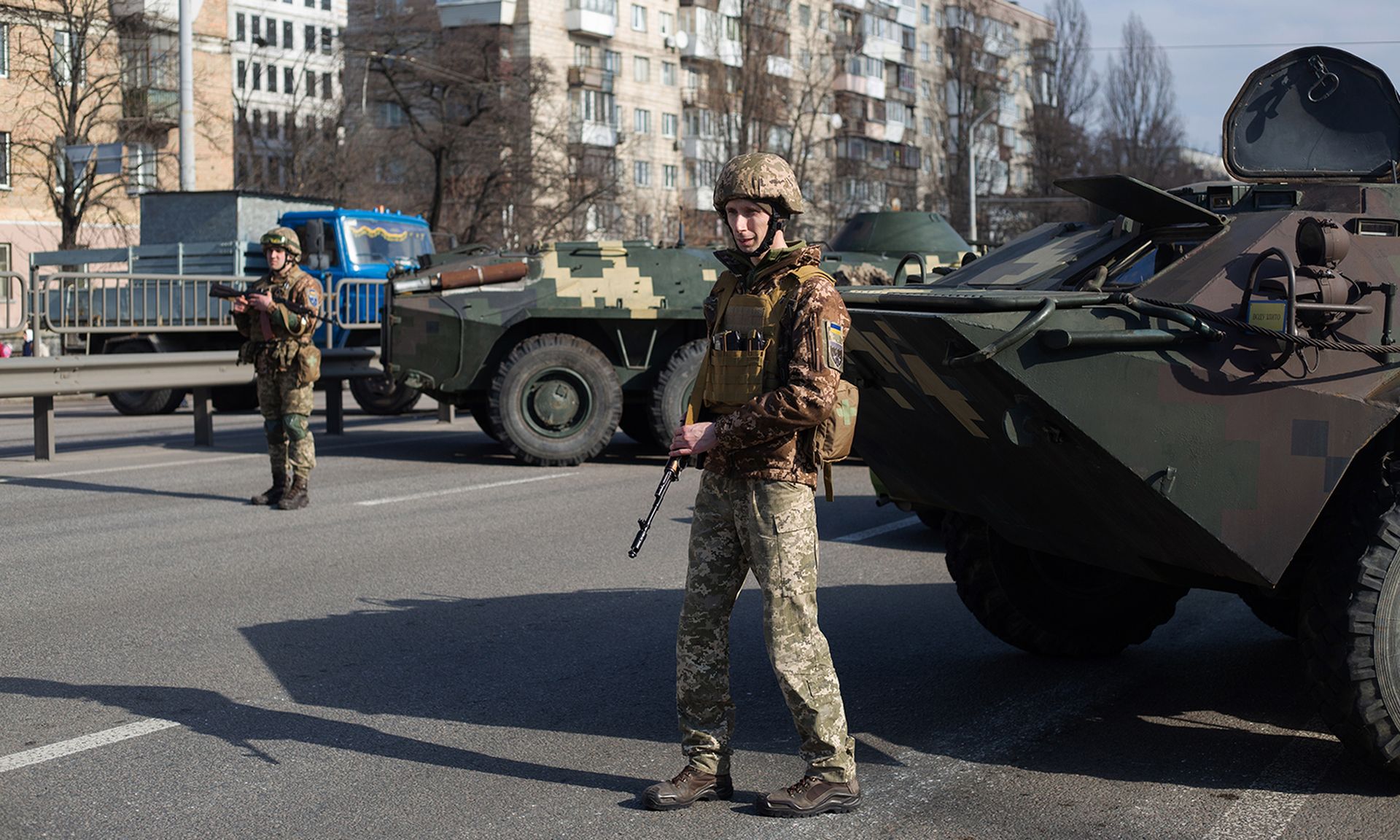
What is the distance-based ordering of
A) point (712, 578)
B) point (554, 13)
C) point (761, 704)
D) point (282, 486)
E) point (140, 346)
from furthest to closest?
point (554, 13) < point (140, 346) < point (282, 486) < point (761, 704) < point (712, 578)

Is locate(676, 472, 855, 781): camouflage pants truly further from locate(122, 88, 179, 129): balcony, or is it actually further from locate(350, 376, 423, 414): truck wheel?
locate(122, 88, 179, 129): balcony

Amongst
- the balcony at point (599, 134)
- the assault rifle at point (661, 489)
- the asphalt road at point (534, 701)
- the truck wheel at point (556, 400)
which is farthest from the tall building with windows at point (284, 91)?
the assault rifle at point (661, 489)

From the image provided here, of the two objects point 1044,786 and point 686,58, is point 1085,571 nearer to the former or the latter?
point 1044,786

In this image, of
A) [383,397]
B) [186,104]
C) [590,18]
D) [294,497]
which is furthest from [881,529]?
[590,18]

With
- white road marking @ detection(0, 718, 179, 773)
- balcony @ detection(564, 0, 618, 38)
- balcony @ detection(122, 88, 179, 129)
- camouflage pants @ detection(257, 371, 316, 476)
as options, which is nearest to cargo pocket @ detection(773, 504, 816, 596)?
white road marking @ detection(0, 718, 179, 773)

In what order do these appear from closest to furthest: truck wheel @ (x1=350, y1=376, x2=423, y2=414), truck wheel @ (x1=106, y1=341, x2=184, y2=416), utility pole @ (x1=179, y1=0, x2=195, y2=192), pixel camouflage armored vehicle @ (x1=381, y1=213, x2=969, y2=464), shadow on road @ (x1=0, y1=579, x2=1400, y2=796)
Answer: shadow on road @ (x1=0, y1=579, x2=1400, y2=796), pixel camouflage armored vehicle @ (x1=381, y1=213, x2=969, y2=464), truck wheel @ (x1=350, y1=376, x2=423, y2=414), truck wheel @ (x1=106, y1=341, x2=184, y2=416), utility pole @ (x1=179, y1=0, x2=195, y2=192)

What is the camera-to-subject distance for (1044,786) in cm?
468

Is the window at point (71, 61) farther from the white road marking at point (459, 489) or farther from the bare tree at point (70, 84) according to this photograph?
the white road marking at point (459, 489)

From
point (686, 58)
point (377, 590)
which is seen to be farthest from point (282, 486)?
point (686, 58)

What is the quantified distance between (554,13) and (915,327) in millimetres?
54919

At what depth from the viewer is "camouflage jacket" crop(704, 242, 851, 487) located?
4.23 meters

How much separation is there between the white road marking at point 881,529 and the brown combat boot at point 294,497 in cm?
339

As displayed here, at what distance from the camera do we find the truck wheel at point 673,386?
498 inches

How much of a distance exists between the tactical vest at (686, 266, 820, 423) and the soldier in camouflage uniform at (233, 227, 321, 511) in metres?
5.97
